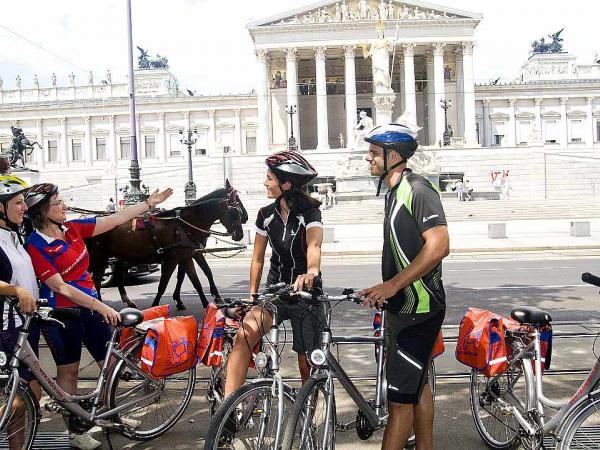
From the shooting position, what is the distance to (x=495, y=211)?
35938 mm

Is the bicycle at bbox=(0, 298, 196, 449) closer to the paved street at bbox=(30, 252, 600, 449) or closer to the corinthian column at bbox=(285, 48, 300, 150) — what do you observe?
the paved street at bbox=(30, 252, 600, 449)

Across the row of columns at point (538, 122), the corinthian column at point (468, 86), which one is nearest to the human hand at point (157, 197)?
the corinthian column at point (468, 86)

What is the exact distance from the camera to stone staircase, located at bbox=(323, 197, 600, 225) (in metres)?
35.1

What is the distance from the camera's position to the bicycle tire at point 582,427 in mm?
3465

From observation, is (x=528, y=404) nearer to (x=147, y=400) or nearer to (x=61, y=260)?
(x=147, y=400)

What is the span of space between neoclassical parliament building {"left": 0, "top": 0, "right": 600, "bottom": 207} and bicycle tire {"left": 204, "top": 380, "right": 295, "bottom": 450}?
51765 mm

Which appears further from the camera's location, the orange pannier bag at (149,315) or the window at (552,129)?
the window at (552,129)

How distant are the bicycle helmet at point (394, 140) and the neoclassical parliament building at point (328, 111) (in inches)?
2026

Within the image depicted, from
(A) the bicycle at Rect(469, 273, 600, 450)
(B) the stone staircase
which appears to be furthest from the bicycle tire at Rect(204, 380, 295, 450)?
(B) the stone staircase

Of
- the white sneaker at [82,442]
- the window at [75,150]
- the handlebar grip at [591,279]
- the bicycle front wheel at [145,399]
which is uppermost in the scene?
the window at [75,150]

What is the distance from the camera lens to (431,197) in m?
3.79

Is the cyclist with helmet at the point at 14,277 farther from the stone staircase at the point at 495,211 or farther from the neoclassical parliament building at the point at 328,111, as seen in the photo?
the neoclassical parliament building at the point at 328,111

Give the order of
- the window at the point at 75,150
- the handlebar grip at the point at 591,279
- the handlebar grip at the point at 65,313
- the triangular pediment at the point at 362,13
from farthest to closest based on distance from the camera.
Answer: the window at the point at 75,150
the triangular pediment at the point at 362,13
the handlebar grip at the point at 65,313
the handlebar grip at the point at 591,279

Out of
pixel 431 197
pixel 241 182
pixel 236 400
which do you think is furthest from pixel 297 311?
pixel 241 182
